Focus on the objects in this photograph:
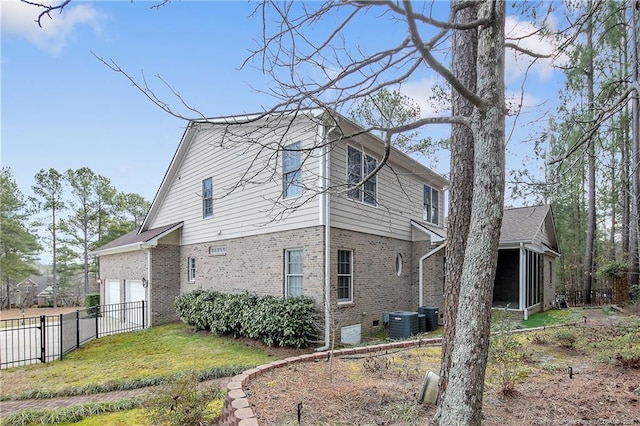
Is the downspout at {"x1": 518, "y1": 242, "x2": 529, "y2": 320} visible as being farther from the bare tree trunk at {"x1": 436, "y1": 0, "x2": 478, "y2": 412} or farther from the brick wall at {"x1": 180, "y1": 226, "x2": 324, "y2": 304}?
the bare tree trunk at {"x1": 436, "y1": 0, "x2": 478, "y2": 412}

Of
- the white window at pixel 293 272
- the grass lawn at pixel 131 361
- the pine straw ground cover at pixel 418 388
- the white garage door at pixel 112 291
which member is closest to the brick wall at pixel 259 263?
the white window at pixel 293 272

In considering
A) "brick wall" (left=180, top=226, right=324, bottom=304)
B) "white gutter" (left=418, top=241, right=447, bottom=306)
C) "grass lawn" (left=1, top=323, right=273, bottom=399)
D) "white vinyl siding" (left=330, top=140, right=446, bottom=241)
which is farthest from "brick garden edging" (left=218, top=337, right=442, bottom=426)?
"white gutter" (left=418, top=241, right=447, bottom=306)

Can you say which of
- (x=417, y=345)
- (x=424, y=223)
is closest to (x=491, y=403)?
(x=417, y=345)

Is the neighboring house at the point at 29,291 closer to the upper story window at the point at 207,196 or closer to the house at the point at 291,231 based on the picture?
the house at the point at 291,231

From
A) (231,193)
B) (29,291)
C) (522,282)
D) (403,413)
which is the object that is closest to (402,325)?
(522,282)

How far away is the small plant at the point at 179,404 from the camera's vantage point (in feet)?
13.9

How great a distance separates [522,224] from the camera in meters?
14.8

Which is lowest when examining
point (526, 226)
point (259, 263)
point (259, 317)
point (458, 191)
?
point (259, 317)

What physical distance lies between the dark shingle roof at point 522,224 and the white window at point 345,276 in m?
5.90

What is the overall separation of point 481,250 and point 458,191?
3.66ft

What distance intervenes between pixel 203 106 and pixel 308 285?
21.2 ft

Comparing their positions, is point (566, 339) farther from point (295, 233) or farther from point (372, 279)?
point (295, 233)

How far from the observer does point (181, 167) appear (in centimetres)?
1546

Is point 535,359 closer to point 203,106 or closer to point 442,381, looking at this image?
point 442,381
